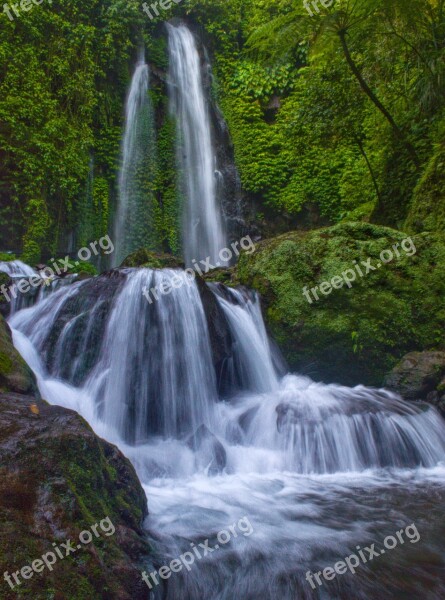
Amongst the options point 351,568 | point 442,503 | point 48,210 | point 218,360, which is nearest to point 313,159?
point 48,210

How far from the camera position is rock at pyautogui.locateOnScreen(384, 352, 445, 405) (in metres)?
6.29

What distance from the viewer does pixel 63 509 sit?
7.77 feet

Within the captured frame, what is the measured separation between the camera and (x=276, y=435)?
5531 millimetres

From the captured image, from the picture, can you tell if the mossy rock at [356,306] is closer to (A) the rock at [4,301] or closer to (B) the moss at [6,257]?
(A) the rock at [4,301]

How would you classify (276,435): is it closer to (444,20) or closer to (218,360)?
(218,360)

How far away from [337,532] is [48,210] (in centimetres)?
1066

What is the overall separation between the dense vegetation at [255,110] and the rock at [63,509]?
786 cm

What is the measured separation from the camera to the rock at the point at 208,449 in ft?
16.5

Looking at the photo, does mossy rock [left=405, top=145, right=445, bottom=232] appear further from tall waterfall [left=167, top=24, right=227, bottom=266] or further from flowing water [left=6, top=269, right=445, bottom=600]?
tall waterfall [left=167, top=24, right=227, bottom=266]

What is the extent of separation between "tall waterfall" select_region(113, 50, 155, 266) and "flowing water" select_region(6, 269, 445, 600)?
7166 millimetres

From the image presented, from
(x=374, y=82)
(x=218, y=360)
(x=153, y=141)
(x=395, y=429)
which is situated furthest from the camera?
(x=153, y=141)

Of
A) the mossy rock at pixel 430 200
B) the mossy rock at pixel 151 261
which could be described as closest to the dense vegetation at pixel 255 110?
the mossy rock at pixel 430 200

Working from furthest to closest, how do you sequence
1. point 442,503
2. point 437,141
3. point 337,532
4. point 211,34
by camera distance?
point 211,34, point 437,141, point 442,503, point 337,532

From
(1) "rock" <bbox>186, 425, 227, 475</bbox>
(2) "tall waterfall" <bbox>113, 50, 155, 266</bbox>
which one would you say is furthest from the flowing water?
(2) "tall waterfall" <bbox>113, 50, 155, 266</bbox>
